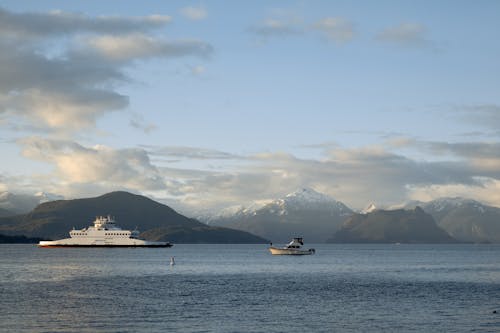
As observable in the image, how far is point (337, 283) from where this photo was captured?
118 m

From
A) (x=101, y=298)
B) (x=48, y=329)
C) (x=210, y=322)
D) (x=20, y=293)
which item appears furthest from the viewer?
(x=20, y=293)

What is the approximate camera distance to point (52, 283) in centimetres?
11294

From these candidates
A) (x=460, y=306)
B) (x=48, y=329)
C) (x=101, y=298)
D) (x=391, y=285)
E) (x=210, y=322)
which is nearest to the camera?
(x=48, y=329)

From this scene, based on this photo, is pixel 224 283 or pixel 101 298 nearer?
pixel 101 298

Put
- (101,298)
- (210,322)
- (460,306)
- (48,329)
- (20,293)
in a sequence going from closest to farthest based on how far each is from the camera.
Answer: (48,329), (210,322), (460,306), (101,298), (20,293)

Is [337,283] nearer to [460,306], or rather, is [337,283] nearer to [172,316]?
[460,306]

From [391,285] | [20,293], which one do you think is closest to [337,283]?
[391,285]

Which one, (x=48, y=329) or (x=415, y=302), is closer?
(x=48, y=329)

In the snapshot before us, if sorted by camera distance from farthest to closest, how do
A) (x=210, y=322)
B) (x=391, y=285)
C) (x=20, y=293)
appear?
(x=391, y=285) → (x=20, y=293) → (x=210, y=322)

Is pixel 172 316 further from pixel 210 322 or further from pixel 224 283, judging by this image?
pixel 224 283

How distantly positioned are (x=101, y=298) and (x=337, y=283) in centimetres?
4696

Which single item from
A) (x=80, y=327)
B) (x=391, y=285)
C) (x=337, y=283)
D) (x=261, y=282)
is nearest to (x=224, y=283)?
(x=261, y=282)

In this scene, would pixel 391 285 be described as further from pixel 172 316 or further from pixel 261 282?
pixel 172 316

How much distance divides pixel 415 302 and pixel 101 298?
41282 mm
